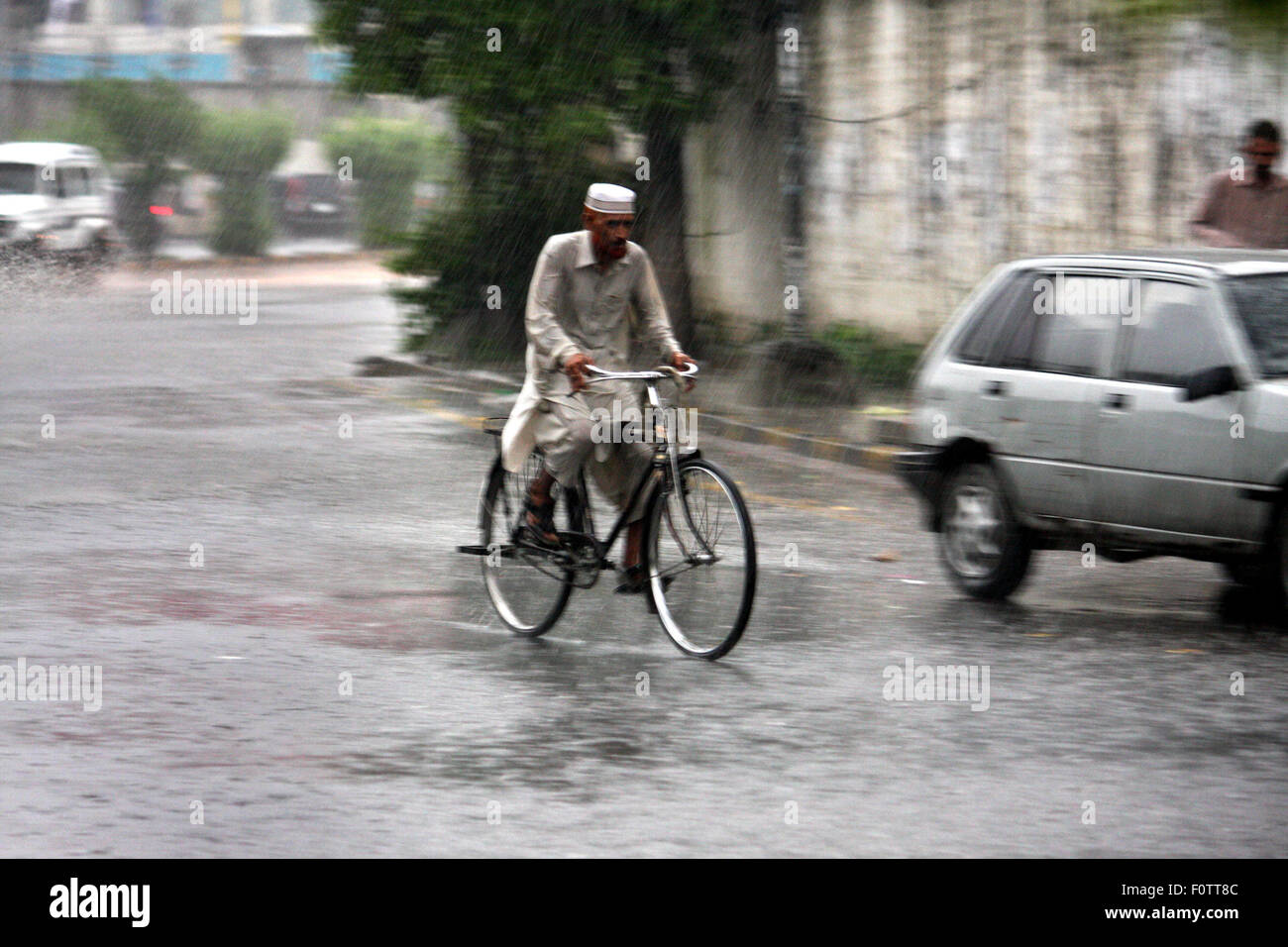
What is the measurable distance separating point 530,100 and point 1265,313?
11.2 metres

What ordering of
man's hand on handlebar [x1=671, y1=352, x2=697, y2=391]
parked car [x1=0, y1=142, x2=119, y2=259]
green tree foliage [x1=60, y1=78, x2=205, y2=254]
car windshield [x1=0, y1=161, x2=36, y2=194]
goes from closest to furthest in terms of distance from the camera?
1. man's hand on handlebar [x1=671, y1=352, x2=697, y2=391]
2. parked car [x1=0, y1=142, x2=119, y2=259]
3. car windshield [x1=0, y1=161, x2=36, y2=194]
4. green tree foliage [x1=60, y1=78, x2=205, y2=254]

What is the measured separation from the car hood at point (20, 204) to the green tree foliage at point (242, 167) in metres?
13.7

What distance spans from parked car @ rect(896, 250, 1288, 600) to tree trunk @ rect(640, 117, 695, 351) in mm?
10713

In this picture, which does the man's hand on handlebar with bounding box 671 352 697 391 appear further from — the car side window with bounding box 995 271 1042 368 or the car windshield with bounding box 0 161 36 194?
the car windshield with bounding box 0 161 36 194

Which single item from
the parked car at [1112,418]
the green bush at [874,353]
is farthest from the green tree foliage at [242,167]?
the parked car at [1112,418]

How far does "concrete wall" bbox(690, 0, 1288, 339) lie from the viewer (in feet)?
54.6

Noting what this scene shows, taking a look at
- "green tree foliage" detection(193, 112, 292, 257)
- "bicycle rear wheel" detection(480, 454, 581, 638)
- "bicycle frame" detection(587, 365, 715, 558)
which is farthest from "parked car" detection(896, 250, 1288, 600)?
"green tree foliage" detection(193, 112, 292, 257)

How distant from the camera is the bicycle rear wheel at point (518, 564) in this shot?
330 inches

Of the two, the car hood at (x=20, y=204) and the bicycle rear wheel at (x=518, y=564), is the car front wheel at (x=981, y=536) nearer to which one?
the bicycle rear wheel at (x=518, y=564)

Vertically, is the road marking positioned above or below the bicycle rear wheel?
below

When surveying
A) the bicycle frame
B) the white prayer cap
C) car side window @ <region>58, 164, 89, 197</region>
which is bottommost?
car side window @ <region>58, 164, 89, 197</region>

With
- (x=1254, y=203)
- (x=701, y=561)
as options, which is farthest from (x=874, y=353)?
(x=701, y=561)

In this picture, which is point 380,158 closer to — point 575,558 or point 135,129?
point 135,129

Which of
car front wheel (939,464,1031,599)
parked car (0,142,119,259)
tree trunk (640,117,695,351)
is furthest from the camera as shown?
parked car (0,142,119,259)
